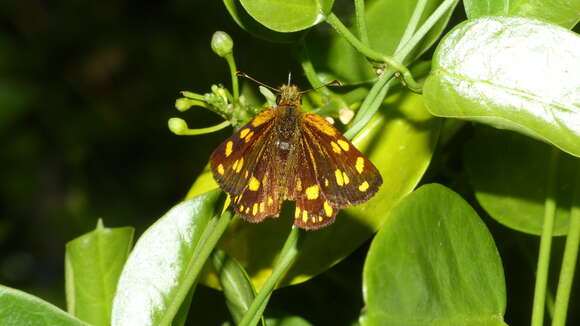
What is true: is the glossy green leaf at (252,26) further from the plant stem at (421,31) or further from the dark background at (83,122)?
the dark background at (83,122)

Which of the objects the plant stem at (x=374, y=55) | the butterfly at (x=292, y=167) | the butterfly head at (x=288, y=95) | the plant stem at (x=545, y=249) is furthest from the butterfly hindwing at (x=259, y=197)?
the plant stem at (x=545, y=249)

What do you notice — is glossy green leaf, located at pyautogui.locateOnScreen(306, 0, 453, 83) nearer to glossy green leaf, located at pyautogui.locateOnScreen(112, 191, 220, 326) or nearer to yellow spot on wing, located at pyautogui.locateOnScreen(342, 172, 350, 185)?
yellow spot on wing, located at pyautogui.locateOnScreen(342, 172, 350, 185)

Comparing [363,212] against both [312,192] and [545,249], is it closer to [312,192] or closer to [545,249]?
[312,192]

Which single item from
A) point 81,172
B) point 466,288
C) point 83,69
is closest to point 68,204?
point 81,172

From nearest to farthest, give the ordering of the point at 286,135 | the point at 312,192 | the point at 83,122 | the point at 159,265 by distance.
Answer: the point at 159,265
the point at 312,192
the point at 286,135
the point at 83,122

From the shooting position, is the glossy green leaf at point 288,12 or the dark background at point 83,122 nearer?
the glossy green leaf at point 288,12

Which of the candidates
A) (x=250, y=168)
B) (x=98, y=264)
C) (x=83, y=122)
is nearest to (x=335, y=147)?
(x=250, y=168)

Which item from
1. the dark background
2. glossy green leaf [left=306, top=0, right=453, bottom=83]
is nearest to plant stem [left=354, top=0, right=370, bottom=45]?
glossy green leaf [left=306, top=0, right=453, bottom=83]
